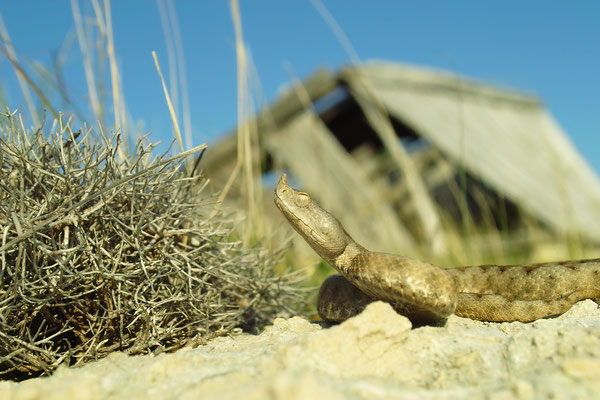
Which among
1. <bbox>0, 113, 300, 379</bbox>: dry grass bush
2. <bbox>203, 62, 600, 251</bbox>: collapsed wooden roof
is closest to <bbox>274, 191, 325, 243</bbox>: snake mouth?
<bbox>0, 113, 300, 379</bbox>: dry grass bush

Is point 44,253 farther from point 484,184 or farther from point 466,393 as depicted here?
point 484,184

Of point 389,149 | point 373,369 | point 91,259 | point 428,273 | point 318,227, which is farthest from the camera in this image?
point 389,149

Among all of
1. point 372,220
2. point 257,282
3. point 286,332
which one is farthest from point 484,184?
point 286,332

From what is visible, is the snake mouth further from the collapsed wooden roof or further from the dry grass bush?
the collapsed wooden roof

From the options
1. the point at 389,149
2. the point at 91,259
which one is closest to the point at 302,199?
the point at 91,259

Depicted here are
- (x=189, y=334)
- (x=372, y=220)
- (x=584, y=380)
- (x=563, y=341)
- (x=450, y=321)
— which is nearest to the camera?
(x=584, y=380)

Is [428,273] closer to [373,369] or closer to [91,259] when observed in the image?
[373,369]
